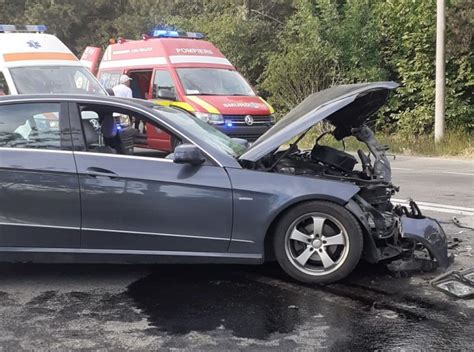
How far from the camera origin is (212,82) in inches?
560

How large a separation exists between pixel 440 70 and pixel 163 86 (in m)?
7.22

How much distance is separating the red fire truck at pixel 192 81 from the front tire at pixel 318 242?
313 inches

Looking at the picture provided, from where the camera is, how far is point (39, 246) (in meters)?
4.98

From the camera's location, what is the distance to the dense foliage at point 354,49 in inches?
694

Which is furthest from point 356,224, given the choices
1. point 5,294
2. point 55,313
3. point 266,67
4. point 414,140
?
point 266,67

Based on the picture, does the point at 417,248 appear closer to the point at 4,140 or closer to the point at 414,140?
the point at 4,140

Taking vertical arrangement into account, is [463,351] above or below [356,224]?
below

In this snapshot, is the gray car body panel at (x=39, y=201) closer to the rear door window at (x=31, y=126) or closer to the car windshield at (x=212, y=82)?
the rear door window at (x=31, y=126)

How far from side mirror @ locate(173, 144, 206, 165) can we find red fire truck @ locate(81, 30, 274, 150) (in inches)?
309

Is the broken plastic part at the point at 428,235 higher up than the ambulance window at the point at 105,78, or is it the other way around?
the ambulance window at the point at 105,78

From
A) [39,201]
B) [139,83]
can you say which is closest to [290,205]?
[39,201]

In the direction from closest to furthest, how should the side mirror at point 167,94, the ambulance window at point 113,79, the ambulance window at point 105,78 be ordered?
1. the side mirror at point 167,94
2. the ambulance window at point 113,79
3. the ambulance window at point 105,78

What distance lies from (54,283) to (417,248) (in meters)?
2.98

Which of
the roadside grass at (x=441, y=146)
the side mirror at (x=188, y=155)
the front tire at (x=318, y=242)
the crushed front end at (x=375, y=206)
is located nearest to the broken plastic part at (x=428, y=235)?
the crushed front end at (x=375, y=206)
